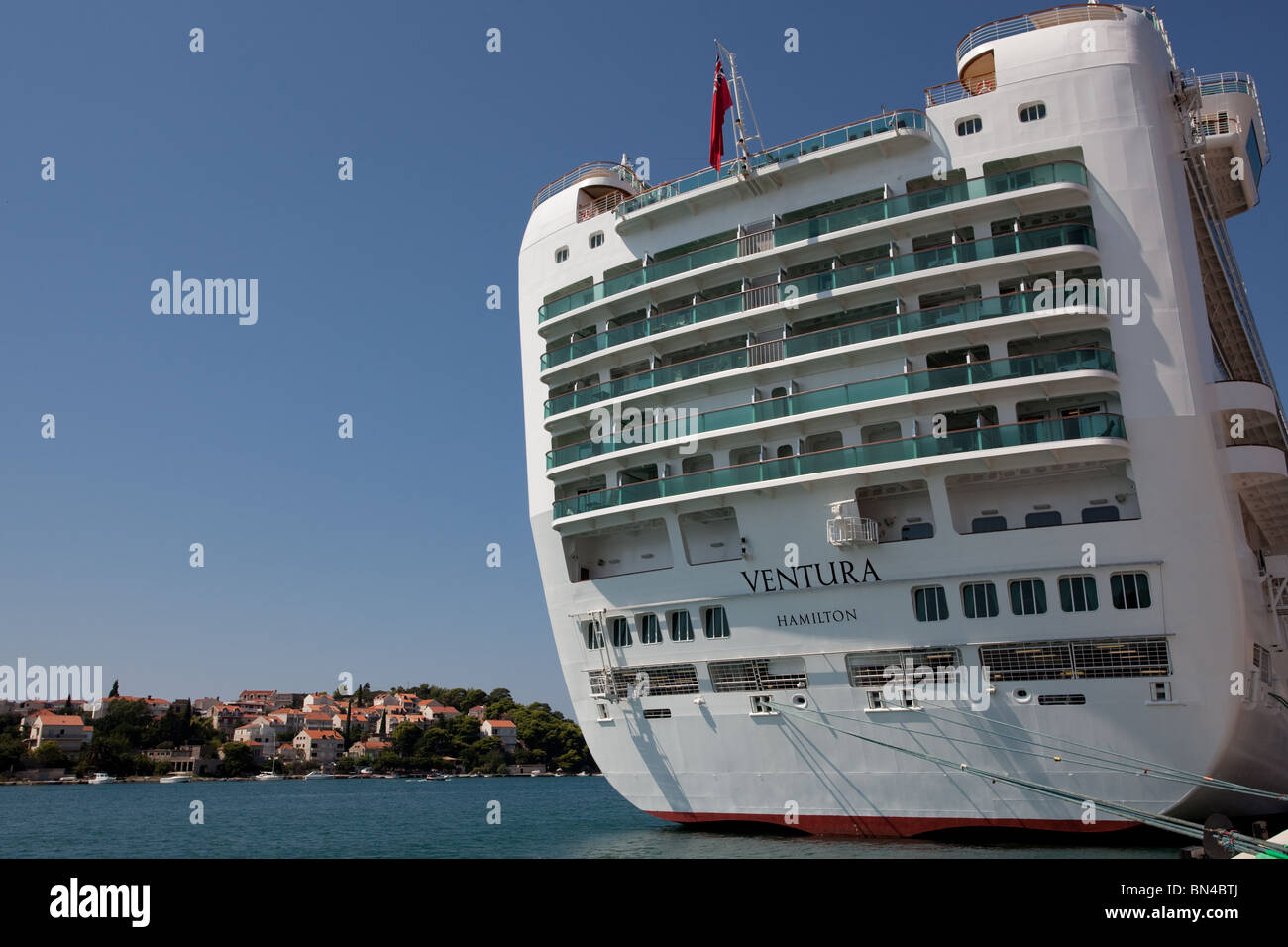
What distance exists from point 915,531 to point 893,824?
7.48 m

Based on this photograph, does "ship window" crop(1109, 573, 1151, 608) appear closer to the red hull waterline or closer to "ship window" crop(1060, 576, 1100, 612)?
"ship window" crop(1060, 576, 1100, 612)

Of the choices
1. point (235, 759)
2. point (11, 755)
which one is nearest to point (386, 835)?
point (235, 759)

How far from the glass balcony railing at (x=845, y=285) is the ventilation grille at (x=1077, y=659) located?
8360 mm

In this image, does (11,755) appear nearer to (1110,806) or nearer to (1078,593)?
(1078,593)

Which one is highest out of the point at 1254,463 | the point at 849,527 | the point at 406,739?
the point at 1254,463

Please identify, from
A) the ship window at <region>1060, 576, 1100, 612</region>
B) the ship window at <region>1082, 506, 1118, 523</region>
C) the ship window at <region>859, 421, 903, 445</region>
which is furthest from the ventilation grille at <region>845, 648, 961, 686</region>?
the ship window at <region>859, 421, 903, 445</region>

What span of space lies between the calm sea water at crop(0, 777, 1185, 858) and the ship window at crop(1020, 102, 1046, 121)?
18224 mm

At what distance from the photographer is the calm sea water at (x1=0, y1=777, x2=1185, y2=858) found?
23.8 metres

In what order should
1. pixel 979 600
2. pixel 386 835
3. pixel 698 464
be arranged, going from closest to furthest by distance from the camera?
1. pixel 979 600
2. pixel 698 464
3. pixel 386 835

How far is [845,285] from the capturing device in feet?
87.9

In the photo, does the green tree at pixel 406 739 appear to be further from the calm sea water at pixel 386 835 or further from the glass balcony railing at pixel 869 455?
the glass balcony railing at pixel 869 455

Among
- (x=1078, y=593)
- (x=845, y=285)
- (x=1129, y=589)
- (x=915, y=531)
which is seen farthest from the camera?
(x=845, y=285)
